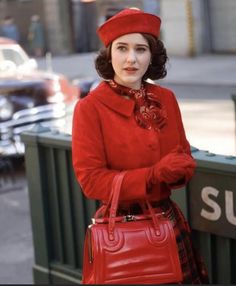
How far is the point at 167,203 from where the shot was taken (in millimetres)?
3305

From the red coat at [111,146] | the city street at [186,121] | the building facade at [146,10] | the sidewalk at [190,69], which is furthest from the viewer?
the building facade at [146,10]

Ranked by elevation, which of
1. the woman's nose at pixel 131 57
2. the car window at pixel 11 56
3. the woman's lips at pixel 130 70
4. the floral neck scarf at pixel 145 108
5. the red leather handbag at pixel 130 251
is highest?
the woman's nose at pixel 131 57

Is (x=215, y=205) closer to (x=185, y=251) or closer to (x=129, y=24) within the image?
(x=185, y=251)

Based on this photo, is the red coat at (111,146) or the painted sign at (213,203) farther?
the painted sign at (213,203)

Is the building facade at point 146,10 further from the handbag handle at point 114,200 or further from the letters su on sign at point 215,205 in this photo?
the handbag handle at point 114,200

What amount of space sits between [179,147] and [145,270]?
513 millimetres

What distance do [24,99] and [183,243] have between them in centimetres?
668

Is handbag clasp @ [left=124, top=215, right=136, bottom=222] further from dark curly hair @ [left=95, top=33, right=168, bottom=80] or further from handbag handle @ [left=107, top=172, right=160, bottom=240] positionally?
dark curly hair @ [left=95, top=33, right=168, bottom=80]

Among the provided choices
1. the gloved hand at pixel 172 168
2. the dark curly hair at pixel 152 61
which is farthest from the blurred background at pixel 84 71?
the gloved hand at pixel 172 168

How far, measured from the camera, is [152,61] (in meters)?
3.28

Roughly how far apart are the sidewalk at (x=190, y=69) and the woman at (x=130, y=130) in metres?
14.1

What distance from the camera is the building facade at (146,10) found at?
23.8 metres

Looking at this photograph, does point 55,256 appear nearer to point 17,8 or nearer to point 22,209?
point 22,209

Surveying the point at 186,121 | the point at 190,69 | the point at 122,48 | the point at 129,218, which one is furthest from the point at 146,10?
the point at 129,218
